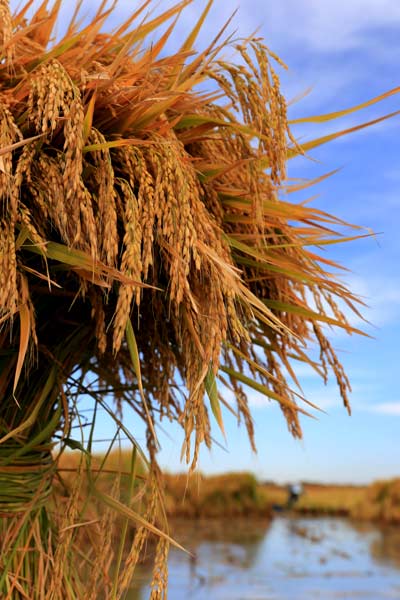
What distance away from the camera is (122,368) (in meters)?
3.02

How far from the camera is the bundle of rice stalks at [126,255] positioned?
204 centimetres

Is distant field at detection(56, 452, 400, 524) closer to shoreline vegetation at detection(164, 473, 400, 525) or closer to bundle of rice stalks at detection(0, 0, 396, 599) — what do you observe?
shoreline vegetation at detection(164, 473, 400, 525)

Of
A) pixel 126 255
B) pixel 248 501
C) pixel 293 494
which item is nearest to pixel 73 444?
pixel 126 255

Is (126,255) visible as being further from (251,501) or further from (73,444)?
(251,501)

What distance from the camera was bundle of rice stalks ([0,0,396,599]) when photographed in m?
2.04

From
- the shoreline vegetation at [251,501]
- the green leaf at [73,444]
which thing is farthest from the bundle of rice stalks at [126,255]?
the shoreline vegetation at [251,501]

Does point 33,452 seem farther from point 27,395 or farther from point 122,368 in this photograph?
point 122,368

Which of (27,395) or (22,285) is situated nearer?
(22,285)

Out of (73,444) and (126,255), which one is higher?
(126,255)

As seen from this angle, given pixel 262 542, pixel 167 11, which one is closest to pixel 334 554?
pixel 262 542

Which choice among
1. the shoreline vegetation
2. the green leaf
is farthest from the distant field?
the green leaf

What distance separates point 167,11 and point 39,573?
1.90 m

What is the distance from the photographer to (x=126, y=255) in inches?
76.7

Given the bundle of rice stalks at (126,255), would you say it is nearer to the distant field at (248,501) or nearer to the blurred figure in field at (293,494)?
the distant field at (248,501)
